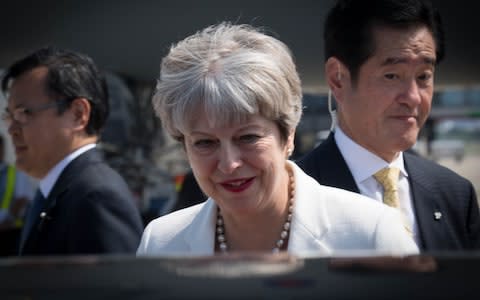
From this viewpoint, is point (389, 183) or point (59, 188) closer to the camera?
point (389, 183)

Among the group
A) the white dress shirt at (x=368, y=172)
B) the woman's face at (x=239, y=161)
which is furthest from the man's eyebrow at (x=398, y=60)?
the woman's face at (x=239, y=161)

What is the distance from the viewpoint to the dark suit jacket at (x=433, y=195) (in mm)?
2088

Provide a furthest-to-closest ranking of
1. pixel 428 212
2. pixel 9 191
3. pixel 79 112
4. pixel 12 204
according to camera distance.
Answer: pixel 9 191 < pixel 12 204 < pixel 79 112 < pixel 428 212

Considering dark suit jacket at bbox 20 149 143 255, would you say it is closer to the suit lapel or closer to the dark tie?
the suit lapel

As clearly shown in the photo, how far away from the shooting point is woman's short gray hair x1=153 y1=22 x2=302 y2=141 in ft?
5.49

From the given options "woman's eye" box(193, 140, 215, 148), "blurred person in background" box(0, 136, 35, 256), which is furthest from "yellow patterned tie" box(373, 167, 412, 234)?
"blurred person in background" box(0, 136, 35, 256)

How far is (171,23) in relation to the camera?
5.53 metres

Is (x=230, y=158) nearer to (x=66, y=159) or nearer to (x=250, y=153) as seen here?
(x=250, y=153)

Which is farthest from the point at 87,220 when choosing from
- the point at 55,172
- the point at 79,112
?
the point at 79,112

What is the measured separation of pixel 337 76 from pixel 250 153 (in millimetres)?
703

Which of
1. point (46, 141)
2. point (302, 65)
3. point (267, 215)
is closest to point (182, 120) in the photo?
point (267, 215)

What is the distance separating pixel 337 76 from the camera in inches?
90.7

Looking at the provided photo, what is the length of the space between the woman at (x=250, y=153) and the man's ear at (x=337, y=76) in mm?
456

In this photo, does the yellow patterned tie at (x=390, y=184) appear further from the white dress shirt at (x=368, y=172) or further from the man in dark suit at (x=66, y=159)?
the man in dark suit at (x=66, y=159)
